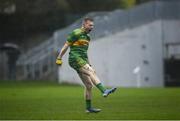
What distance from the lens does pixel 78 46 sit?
18.1m

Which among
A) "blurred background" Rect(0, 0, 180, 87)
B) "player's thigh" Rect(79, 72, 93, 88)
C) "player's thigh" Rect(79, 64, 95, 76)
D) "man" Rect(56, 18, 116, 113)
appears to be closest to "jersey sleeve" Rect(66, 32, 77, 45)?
"man" Rect(56, 18, 116, 113)

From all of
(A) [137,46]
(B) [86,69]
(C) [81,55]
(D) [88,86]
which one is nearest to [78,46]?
(C) [81,55]

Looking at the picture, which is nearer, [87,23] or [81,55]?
[87,23]

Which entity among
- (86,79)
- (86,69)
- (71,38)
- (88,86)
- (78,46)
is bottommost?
(88,86)

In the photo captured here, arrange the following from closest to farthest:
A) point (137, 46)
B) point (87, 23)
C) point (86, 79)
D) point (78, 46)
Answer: point (87, 23), point (78, 46), point (86, 79), point (137, 46)

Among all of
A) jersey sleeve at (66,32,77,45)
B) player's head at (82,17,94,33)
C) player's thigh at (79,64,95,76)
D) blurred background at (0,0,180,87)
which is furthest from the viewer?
blurred background at (0,0,180,87)

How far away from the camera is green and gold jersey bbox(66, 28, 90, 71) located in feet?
59.2

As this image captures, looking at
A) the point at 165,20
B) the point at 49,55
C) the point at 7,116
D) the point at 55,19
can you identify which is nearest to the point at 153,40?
the point at 165,20

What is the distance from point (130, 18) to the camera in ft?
161

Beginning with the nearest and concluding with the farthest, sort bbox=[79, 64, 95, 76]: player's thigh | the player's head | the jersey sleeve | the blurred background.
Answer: the player's head < the jersey sleeve < bbox=[79, 64, 95, 76]: player's thigh < the blurred background

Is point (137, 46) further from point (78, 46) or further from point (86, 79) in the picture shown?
point (78, 46)

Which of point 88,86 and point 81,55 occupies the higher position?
point 81,55

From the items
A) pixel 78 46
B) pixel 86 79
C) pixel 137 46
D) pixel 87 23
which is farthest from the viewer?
pixel 137 46

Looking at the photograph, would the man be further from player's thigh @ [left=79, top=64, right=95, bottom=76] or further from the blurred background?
the blurred background
